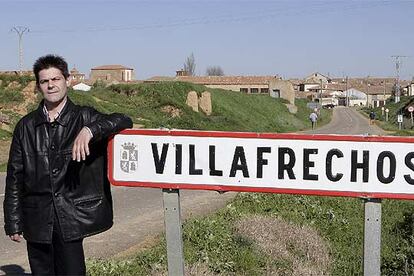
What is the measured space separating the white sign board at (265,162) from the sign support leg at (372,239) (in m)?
0.08

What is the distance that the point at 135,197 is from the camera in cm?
1216

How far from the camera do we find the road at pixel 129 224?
7.35 m

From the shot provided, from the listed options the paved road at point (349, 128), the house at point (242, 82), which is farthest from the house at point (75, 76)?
the paved road at point (349, 128)

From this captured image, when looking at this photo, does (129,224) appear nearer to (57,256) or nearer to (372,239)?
(57,256)

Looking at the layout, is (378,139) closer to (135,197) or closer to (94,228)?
(94,228)

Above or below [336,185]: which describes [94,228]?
below

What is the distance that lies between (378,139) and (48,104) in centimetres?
195

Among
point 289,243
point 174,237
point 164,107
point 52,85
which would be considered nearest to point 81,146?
point 52,85

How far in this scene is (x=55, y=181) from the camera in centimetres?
365

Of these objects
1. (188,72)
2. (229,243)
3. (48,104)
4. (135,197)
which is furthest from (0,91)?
(188,72)

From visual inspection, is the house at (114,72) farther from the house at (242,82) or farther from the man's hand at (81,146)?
the man's hand at (81,146)

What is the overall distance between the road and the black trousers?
2.78 metres

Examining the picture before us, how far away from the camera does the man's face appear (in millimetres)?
3695

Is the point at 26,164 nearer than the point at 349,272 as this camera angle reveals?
Yes
